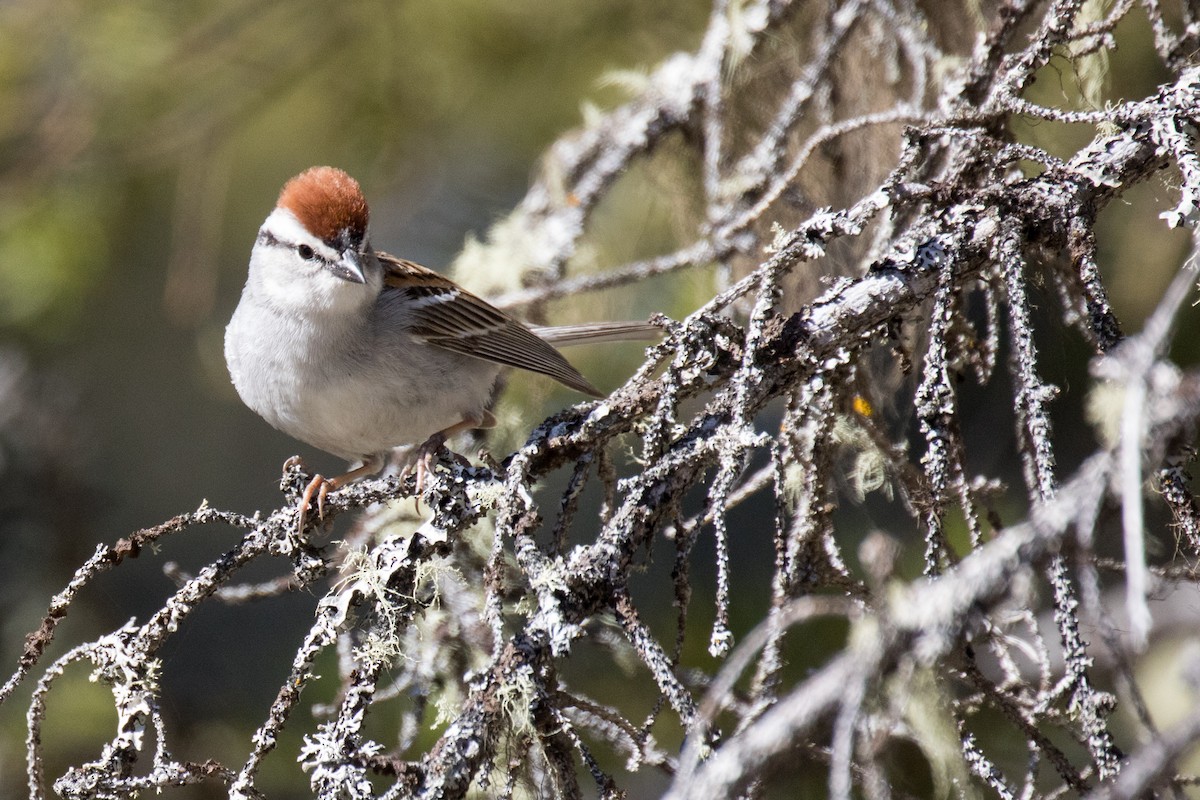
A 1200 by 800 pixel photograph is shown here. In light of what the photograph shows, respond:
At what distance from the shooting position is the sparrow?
8.43 ft

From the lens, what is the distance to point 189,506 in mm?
5164

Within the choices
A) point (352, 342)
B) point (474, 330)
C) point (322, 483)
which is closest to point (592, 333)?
point (474, 330)

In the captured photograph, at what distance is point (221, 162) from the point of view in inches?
145

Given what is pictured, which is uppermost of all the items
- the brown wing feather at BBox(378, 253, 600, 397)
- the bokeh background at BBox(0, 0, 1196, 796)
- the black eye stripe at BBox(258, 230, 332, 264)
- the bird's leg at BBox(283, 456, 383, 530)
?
the bokeh background at BBox(0, 0, 1196, 796)

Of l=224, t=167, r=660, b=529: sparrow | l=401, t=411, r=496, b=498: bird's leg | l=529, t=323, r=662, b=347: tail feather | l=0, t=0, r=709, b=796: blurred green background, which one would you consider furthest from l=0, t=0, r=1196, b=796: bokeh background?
l=224, t=167, r=660, b=529: sparrow

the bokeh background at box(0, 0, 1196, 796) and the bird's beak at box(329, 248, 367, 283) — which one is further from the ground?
the bokeh background at box(0, 0, 1196, 796)

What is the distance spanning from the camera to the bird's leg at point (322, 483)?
68.2 inches

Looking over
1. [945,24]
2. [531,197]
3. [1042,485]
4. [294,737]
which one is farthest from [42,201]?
[1042,485]

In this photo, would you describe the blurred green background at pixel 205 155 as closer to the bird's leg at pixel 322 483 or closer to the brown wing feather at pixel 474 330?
the brown wing feather at pixel 474 330

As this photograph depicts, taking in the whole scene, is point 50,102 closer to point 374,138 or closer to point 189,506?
point 374,138

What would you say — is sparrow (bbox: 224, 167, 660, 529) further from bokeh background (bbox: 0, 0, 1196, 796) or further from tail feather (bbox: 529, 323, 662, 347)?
bokeh background (bbox: 0, 0, 1196, 796)

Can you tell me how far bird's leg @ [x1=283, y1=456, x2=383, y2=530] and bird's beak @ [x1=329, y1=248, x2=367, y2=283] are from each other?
506mm

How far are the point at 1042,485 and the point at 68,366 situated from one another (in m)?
4.41

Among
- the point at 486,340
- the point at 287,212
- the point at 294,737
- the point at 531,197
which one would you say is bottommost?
the point at 294,737
